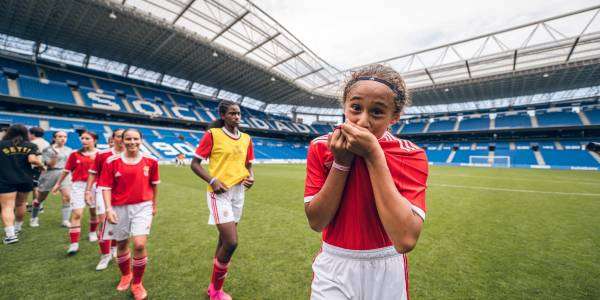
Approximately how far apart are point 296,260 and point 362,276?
9.73 ft

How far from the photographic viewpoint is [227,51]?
79.3 feet

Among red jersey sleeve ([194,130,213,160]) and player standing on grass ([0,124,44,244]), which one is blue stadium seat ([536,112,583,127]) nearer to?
red jersey sleeve ([194,130,213,160])

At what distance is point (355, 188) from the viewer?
1314 mm

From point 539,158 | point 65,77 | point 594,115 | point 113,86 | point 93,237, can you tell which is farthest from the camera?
point 594,115

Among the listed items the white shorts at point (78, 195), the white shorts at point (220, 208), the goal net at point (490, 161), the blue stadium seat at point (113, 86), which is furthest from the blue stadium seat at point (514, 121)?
the blue stadium seat at point (113, 86)

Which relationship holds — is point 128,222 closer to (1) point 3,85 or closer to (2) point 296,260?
(2) point 296,260

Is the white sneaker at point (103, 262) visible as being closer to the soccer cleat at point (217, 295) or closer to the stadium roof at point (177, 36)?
the soccer cleat at point (217, 295)

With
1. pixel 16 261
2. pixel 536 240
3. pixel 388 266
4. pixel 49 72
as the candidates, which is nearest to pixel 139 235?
pixel 16 261

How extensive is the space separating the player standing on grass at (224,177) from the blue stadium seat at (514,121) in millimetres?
49168

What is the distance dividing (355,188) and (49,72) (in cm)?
4144

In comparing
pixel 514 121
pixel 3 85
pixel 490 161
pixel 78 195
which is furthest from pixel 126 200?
pixel 514 121

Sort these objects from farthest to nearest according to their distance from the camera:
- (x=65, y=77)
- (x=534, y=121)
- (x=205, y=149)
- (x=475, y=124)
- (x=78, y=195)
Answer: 1. (x=475, y=124)
2. (x=534, y=121)
3. (x=65, y=77)
4. (x=78, y=195)
5. (x=205, y=149)

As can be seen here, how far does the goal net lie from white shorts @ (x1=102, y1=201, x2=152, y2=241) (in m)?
44.6

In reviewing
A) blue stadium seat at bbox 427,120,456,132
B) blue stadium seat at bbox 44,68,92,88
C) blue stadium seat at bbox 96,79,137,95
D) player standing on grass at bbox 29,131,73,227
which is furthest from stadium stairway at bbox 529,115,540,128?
blue stadium seat at bbox 44,68,92,88
